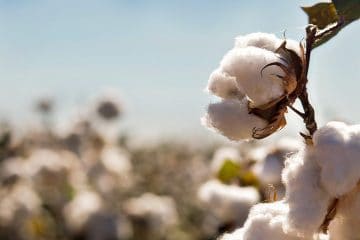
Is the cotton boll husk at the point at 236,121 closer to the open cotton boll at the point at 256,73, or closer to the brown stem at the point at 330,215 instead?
the open cotton boll at the point at 256,73

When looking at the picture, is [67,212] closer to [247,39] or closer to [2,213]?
[2,213]

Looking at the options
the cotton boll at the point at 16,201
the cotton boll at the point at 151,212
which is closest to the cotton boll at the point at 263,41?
the cotton boll at the point at 16,201

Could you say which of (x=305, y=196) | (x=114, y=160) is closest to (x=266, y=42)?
(x=305, y=196)

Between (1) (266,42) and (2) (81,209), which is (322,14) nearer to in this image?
(1) (266,42)

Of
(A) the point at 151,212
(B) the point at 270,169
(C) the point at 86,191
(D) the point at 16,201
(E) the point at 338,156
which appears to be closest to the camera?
(E) the point at 338,156

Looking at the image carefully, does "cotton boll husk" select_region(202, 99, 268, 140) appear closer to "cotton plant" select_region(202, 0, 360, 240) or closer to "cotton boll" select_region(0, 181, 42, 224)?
"cotton plant" select_region(202, 0, 360, 240)

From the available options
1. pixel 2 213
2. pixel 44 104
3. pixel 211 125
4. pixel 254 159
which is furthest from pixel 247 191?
pixel 44 104
